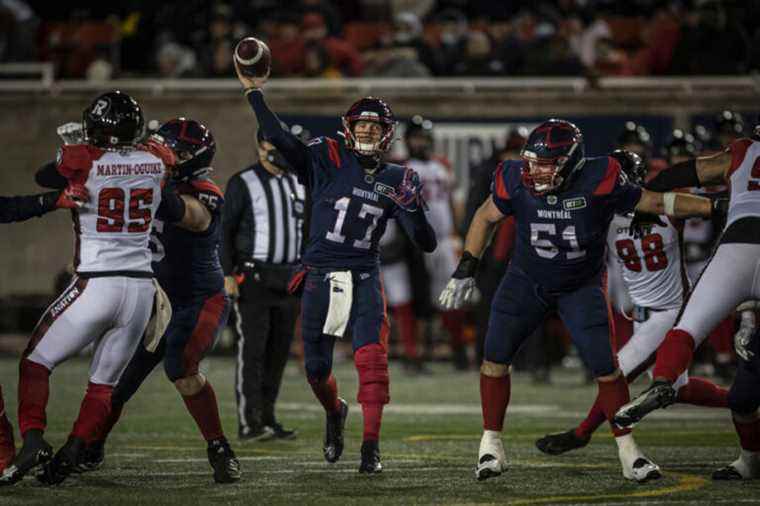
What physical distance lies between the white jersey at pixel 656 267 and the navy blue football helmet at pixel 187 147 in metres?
2.44

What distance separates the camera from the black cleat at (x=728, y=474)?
659cm

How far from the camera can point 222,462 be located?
6.55 meters

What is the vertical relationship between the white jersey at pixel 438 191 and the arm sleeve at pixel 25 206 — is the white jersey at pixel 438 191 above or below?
below

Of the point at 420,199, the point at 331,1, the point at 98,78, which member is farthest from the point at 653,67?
the point at 420,199

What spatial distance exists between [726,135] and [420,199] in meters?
5.21

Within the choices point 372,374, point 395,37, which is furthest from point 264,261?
point 395,37

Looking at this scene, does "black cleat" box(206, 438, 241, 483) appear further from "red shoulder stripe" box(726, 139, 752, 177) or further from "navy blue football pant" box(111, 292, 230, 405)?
"red shoulder stripe" box(726, 139, 752, 177)

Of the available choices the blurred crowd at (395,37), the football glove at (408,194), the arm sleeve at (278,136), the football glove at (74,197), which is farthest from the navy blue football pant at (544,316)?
the blurred crowd at (395,37)

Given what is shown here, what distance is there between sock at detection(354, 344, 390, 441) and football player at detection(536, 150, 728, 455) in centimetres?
116

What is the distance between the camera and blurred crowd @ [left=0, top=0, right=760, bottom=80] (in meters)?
14.7

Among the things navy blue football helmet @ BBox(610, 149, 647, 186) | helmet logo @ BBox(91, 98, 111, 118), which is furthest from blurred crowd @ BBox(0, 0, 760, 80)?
helmet logo @ BBox(91, 98, 111, 118)

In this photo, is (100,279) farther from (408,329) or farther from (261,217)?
(408,329)

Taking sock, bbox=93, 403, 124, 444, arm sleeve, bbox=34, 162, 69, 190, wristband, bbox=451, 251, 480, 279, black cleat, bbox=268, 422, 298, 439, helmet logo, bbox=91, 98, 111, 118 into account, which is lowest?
black cleat, bbox=268, 422, 298, 439

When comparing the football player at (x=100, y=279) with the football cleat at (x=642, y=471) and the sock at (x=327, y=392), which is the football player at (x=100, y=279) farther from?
the football cleat at (x=642, y=471)
